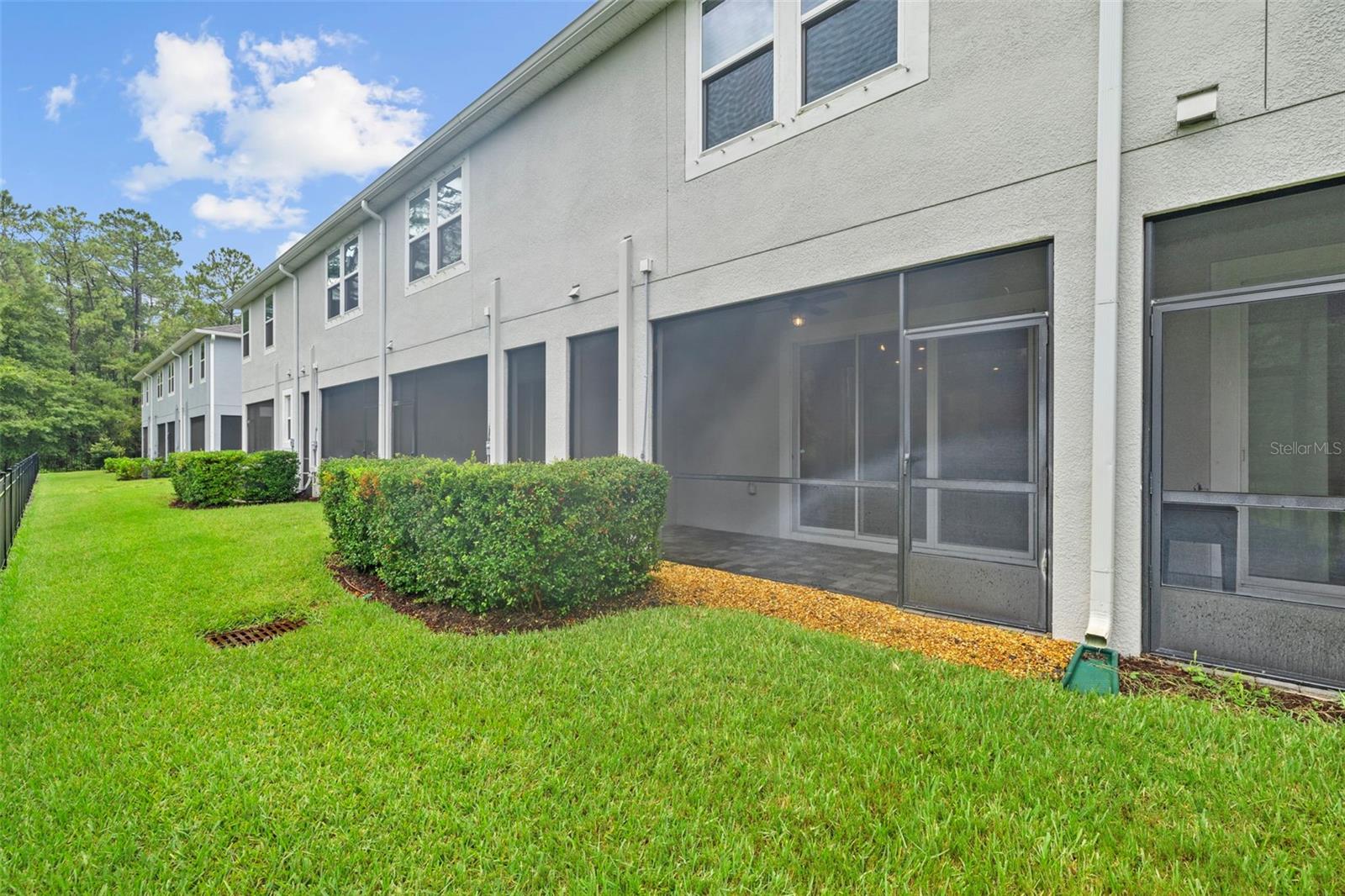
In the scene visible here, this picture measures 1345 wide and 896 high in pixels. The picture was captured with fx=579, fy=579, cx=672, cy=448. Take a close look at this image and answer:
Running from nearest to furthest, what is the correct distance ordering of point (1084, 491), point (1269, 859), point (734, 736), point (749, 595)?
point (1269, 859), point (734, 736), point (1084, 491), point (749, 595)

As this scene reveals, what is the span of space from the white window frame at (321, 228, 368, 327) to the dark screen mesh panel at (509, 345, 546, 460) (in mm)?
5203

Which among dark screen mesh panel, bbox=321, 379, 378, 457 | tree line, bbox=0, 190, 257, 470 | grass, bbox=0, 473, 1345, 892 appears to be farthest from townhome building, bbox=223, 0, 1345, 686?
tree line, bbox=0, 190, 257, 470

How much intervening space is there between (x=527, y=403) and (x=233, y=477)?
7189mm

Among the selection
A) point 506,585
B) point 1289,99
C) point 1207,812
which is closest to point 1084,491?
point 1207,812

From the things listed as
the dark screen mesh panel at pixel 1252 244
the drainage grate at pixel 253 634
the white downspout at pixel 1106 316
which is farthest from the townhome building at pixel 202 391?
the dark screen mesh panel at pixel 1252 244

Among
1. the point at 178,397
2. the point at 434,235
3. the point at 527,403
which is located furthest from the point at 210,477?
the point at 178,397

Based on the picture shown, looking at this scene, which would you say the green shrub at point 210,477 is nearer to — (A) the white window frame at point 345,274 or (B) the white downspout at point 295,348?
(B) the white downspout at point 295,348

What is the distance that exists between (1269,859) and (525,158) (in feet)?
29.2

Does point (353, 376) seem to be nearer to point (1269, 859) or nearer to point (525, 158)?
point (525, 158)

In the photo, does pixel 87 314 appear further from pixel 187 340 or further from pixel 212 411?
pixel 212 411

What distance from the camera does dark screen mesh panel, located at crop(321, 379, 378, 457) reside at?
1215cm

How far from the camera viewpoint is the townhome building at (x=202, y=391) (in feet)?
69.7

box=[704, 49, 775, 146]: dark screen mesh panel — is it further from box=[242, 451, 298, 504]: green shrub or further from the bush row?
the bush row

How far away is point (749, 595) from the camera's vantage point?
5.00m
